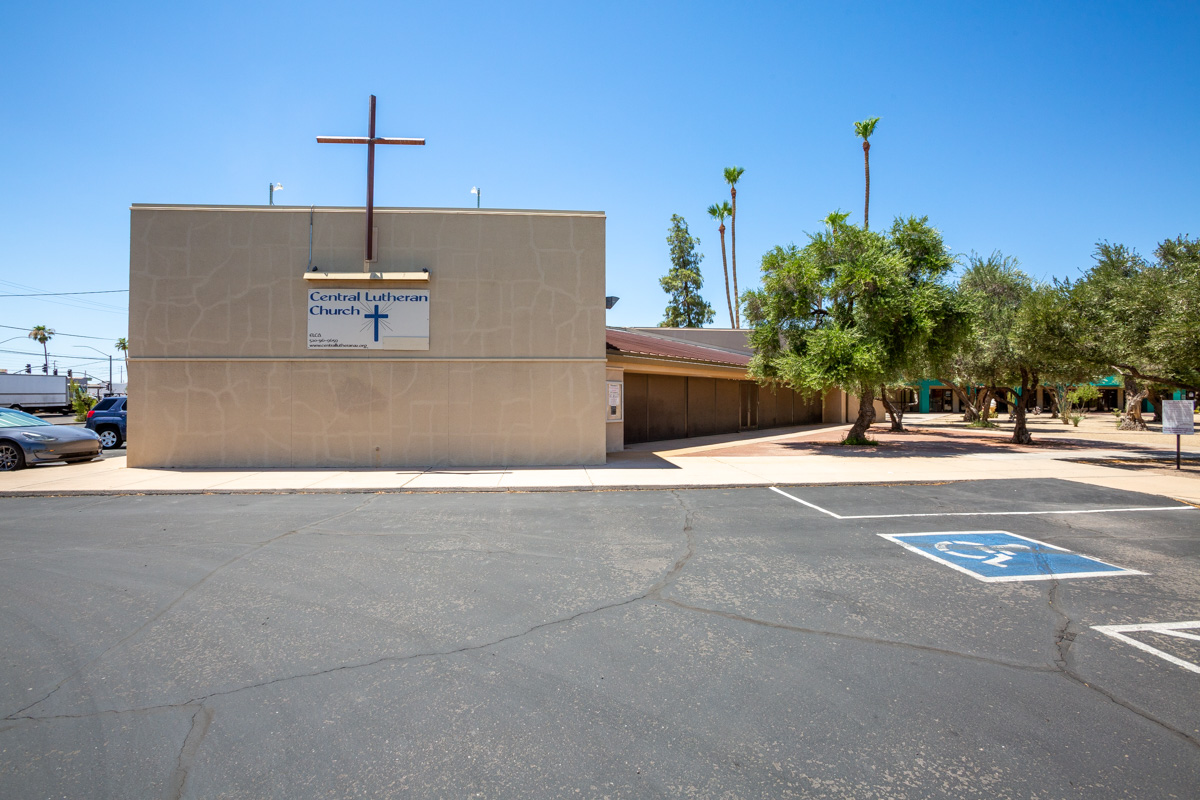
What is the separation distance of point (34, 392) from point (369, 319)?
41400mm

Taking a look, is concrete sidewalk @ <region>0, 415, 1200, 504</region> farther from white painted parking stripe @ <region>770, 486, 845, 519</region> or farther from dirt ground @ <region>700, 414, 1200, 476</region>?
white painted parking stripe @ <region>770, 486, 845, 519</region>

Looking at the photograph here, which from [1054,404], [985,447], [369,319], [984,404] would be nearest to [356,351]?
[369,319]

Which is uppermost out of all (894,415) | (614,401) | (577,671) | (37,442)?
(614,401)

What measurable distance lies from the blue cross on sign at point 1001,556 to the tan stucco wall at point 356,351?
823 cm

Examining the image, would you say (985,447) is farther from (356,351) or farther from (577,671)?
(577,671)

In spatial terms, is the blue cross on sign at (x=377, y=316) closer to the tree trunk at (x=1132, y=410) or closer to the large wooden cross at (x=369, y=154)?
the large wooden cross at (x=369, y=154)

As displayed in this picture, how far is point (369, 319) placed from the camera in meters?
13.6

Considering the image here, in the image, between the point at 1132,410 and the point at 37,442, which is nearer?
the point at 37,442

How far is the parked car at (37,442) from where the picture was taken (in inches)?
499

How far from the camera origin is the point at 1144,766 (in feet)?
8.70

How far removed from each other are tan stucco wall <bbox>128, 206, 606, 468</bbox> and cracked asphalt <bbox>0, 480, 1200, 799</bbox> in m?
6.70

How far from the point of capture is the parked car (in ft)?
41.6

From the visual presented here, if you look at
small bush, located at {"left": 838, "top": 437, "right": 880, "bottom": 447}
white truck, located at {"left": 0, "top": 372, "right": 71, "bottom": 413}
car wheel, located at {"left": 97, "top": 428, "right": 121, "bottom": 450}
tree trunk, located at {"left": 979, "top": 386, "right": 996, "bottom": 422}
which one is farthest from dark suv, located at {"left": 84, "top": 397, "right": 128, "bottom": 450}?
tree trunk, located at {"left": 979, "top": 386, "right": 996, "bottom": 422}

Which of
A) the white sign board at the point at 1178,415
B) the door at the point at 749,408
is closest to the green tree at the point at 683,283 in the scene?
the door at the point at 749,408
